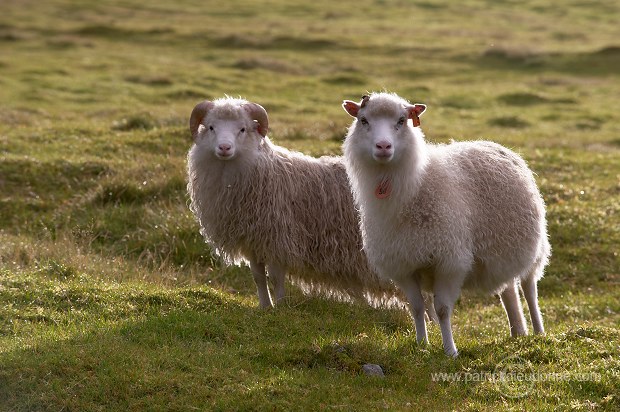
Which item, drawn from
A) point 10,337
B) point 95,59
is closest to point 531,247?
point 10,337

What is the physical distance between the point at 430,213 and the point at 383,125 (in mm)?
914

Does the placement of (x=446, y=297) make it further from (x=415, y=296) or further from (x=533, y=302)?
(x=533, y=302)

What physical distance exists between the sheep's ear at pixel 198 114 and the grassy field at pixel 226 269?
1.81 m

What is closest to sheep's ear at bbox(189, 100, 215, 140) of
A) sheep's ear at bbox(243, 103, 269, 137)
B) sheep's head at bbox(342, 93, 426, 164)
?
sheep's ear at bbox(243, 103, 269, 137)

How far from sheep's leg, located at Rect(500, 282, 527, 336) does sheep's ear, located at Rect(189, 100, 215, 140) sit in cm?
378

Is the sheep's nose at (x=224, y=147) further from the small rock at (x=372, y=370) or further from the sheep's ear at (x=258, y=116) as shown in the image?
the small rock at (x=372, y=370)

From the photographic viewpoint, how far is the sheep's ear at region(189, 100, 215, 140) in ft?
31.2

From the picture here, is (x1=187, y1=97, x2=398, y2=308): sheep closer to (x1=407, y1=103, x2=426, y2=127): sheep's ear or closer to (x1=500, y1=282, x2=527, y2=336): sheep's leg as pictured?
(x1=500, y1=282, x2=527, y2=336): sheep's leg

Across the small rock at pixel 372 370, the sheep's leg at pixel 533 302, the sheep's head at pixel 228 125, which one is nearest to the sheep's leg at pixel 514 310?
the sheep's leg at pixel 533 302

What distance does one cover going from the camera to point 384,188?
7.94 m

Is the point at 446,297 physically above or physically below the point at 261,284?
above

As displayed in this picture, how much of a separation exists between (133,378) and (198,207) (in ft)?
10.2

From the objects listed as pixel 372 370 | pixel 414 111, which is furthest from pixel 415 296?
pixel 414 111

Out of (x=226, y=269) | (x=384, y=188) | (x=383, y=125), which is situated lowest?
(x=226, y=269)
